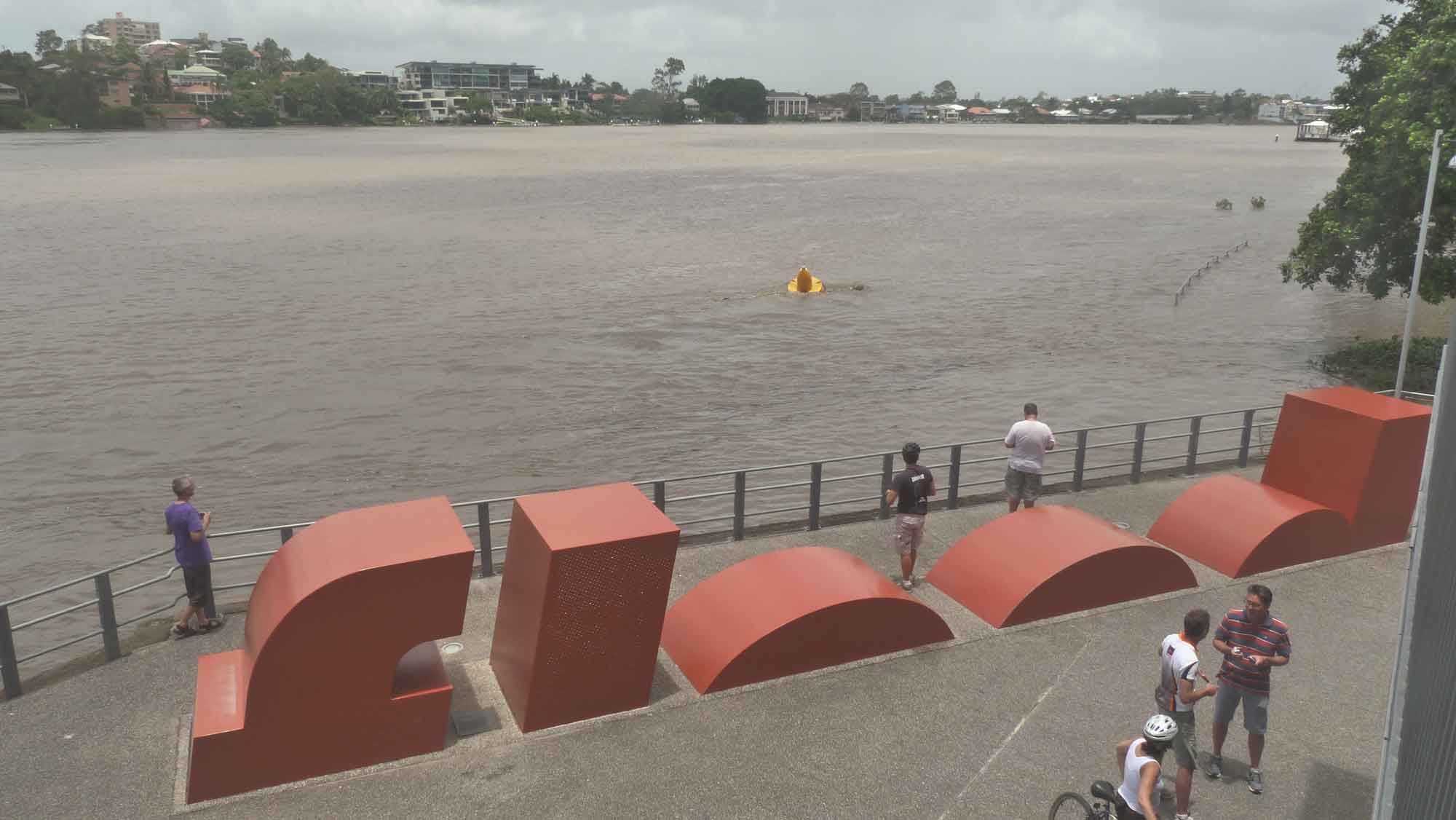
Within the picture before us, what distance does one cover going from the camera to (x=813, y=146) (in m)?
191

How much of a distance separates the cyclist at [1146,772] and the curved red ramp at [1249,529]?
6.24 metres

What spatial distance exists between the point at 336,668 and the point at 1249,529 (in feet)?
32.7

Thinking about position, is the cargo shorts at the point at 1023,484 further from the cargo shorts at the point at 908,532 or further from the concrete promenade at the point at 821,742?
the concrete promenade at the point at 821,742

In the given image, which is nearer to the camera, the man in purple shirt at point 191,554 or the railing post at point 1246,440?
the man in purple shirt at point 191,554

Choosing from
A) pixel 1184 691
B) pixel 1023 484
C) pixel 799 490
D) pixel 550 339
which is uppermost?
pixel 1184 691

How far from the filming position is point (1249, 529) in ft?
41.1

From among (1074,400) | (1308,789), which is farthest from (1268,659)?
(1074,400)

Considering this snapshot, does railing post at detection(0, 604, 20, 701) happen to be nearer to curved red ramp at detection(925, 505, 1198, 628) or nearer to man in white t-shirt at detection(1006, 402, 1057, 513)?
curved red ramp at detection(925, 505, 1198, 628)

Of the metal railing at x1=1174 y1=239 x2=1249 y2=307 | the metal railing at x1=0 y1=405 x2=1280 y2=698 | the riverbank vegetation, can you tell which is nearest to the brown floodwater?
the metal railing at x1=1174 y1=239 x2=1249 y2=307

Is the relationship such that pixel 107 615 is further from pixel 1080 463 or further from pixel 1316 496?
pixel 1316 496

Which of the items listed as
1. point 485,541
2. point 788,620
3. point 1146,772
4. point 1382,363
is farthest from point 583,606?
point 1382,363

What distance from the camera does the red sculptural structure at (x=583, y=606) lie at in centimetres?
888

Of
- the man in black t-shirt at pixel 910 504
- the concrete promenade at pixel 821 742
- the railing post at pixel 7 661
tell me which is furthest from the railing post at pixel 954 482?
the railing post at pixel 7 661

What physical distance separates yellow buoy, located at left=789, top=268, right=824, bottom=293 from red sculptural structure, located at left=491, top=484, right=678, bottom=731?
1344 inches
